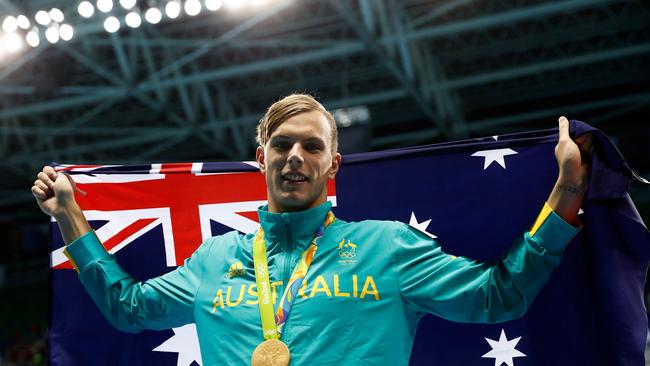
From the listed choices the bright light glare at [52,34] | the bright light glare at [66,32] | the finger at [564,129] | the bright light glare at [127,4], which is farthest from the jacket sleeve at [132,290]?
the bright light glare at [52,34]

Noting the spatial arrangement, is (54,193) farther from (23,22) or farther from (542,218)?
(23,22)

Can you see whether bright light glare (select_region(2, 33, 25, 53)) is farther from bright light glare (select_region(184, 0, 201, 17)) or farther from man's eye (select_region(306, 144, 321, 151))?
man's eye (select_region(306, 144, 321, 151))

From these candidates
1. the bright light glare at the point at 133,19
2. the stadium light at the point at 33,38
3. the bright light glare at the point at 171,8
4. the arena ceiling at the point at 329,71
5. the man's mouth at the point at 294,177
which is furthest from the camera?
the arena ceiling at the point at 329,71

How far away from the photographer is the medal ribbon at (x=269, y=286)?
83.4 inches

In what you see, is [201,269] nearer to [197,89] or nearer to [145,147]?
[197,89]

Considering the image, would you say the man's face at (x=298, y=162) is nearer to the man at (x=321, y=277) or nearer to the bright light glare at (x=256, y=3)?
the man at (x=321, y=277)

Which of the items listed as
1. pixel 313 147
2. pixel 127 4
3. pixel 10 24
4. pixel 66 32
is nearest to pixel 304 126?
pixel 313 147

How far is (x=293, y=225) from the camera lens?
2271mm

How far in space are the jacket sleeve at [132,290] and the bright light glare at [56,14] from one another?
9.10 m

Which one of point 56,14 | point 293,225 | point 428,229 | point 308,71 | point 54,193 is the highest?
point 308,71

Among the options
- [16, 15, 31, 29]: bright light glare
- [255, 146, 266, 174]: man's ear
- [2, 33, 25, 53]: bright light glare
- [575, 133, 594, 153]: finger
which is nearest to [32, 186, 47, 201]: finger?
[255, 146, 266, 174]: man's ear

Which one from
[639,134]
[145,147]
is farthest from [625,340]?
[145,147]

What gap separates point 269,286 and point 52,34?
32.3 ft

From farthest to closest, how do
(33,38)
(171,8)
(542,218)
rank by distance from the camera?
(33,38) < (171,8) < (542,218)
